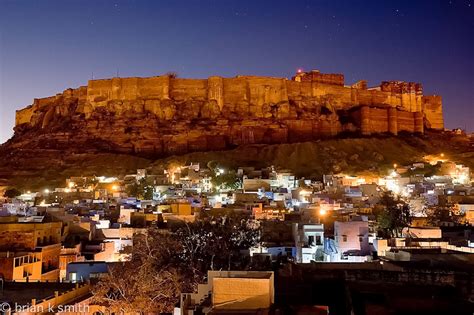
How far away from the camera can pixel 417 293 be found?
9.45 meters

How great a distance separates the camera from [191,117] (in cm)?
7062

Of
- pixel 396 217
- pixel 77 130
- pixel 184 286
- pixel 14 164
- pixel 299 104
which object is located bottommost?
pixel 184 286

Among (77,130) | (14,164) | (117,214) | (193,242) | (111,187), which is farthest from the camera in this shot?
(77,130)

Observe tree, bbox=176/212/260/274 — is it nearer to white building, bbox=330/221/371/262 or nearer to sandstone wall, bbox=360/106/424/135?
white building, bbox=330/221/371/262

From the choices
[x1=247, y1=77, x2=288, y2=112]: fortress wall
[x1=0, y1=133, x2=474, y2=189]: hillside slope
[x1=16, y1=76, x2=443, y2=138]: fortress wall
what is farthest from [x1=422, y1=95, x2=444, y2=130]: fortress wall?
[x1=247, y1=77, x2=288, y2=112]: fortress wall

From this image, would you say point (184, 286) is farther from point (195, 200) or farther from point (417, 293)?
point (195, 200)

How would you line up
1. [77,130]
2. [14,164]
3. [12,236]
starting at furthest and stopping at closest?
[77,130] < [14,164] < [12,236]

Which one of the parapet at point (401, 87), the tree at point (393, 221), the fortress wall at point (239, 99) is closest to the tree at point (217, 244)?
the tree at point (393, 221)

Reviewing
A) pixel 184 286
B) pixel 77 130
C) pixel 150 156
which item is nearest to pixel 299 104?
pixel 150 156

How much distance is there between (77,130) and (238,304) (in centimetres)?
6540

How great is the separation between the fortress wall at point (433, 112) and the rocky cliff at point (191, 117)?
624 centimetres

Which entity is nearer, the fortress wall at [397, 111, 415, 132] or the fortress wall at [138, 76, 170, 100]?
the fortress wall at [138, 76, 170, 100]

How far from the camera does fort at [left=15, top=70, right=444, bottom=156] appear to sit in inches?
2677

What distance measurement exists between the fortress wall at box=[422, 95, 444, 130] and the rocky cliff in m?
6.24
